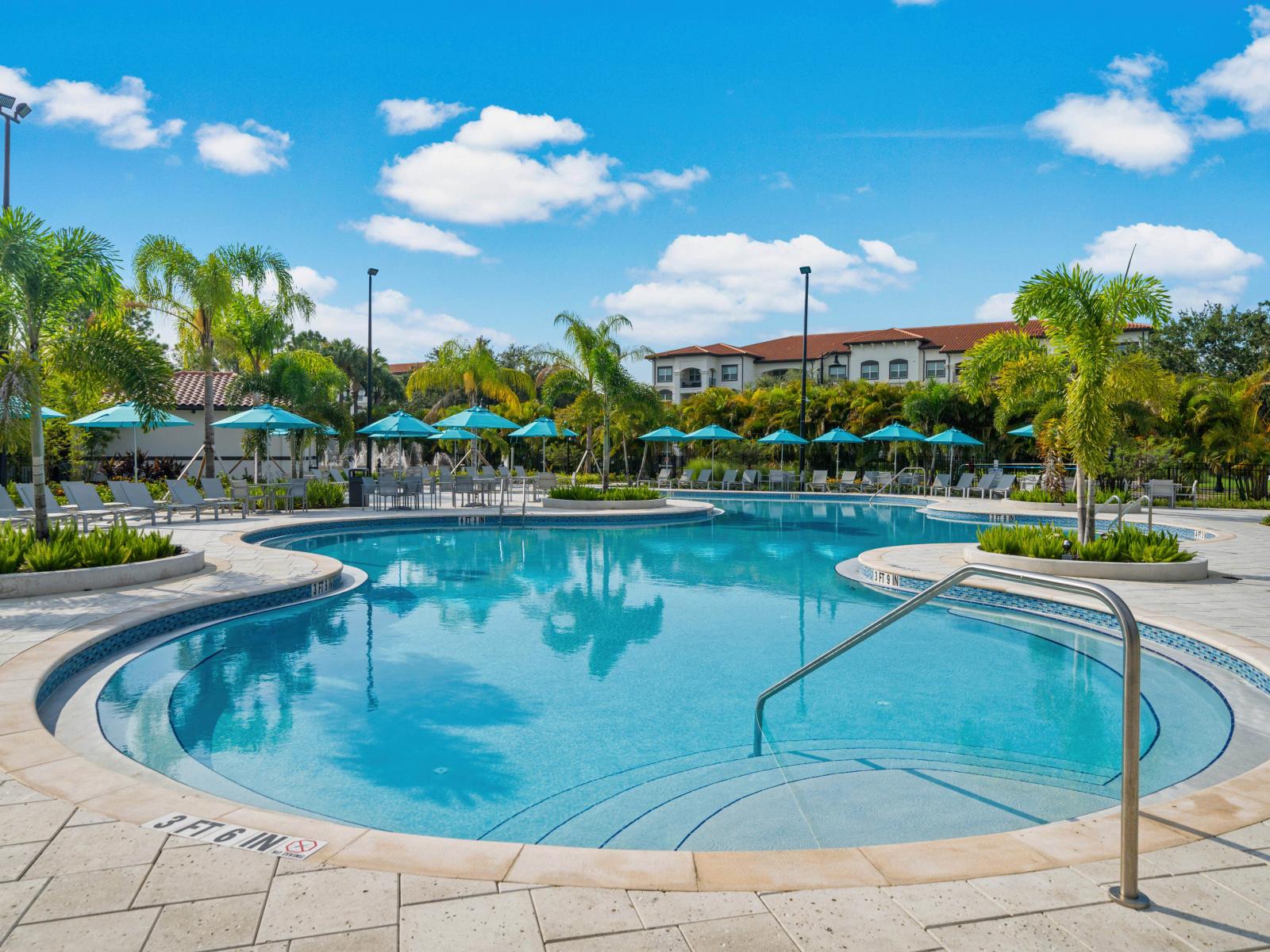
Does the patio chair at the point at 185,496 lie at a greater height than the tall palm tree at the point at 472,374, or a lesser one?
lesser

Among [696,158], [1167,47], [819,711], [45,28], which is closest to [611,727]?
[819,711]

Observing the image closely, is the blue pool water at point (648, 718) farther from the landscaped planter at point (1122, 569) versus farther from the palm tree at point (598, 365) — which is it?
the palm tree at point (598, 365)

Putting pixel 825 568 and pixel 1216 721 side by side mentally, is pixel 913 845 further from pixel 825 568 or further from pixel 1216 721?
pixel 825 568

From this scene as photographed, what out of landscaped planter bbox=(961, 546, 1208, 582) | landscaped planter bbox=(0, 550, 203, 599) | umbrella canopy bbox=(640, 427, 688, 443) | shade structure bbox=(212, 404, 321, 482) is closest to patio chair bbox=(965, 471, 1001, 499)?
umbrella canopy bbox=(640, 427, 688, 443)

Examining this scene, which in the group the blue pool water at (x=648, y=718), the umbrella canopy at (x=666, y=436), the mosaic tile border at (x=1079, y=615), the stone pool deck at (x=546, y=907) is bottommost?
the blue pool water at (x=648, y=718)

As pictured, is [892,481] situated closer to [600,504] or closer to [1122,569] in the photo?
[600,504]

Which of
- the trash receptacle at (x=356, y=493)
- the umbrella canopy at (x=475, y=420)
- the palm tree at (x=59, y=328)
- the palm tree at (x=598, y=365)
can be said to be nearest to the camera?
the palm tree at (x=59, y=328)

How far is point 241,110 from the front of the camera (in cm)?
1542

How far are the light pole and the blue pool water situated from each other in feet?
38.3

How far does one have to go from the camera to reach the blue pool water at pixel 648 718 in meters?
4.34

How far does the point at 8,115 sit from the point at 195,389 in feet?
53.6

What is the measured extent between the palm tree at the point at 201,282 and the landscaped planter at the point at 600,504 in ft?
28.5

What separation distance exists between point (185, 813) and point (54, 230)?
29.1 ft

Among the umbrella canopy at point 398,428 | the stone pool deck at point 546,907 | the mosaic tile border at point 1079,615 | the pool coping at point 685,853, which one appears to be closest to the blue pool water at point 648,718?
the mosaic tile border at point 1079,615
